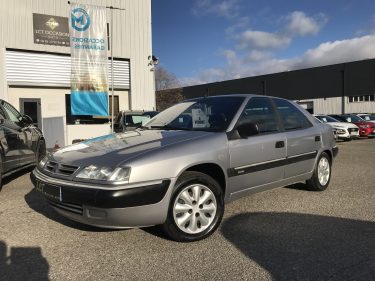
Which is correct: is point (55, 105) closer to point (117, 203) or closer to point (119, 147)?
point (119, 147)

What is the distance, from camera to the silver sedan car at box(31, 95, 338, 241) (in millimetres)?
3633

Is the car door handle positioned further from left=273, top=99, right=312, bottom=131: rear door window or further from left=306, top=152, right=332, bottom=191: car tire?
left=306, top=152, right=332, bottom=191: car tire

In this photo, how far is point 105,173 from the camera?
3.63 m

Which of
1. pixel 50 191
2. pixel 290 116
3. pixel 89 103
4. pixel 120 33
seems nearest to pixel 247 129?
pixel 290 116

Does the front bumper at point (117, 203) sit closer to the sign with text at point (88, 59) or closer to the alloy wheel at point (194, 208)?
the alloy wheel at point (194, 208)

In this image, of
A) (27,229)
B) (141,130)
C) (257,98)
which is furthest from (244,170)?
(27,229)

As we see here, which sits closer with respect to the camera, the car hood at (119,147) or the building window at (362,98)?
the car hood at (119,147)

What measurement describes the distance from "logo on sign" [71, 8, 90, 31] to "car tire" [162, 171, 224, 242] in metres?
13.2

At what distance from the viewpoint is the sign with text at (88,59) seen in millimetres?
15633

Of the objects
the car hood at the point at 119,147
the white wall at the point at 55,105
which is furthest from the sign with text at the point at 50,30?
the car hood at the point at 119,147

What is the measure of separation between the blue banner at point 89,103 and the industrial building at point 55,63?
41cm

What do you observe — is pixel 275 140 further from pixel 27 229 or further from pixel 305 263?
pixel 27 229

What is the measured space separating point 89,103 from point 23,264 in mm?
13123

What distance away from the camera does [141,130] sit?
17.0 feet
